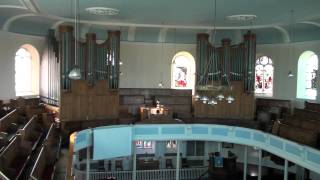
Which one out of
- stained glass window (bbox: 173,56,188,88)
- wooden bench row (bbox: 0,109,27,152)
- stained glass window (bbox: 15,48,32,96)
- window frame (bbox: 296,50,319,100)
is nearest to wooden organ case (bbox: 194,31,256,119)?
window frame (bbox: 296,50,319,100)

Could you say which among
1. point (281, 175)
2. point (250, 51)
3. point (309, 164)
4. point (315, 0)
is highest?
point (315, 0)

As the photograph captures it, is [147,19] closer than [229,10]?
No

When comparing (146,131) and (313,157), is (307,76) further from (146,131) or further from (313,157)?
(146,131)

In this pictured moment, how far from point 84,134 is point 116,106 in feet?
10.3

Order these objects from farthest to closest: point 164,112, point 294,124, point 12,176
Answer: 1. point 164,112
2. point 294,124
3. point 12,176

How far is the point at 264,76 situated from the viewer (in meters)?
22.1

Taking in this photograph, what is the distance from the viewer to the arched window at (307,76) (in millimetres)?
20094

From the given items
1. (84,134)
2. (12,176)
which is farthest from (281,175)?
(12,176)

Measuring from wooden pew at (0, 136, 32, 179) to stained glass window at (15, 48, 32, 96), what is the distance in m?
7.84

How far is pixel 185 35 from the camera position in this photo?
866 inches

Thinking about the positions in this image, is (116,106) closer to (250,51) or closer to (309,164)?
(250,51)

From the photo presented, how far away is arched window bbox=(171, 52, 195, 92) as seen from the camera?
74.6 ft

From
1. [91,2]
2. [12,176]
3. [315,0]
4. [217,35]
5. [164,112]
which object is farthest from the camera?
[217,35]

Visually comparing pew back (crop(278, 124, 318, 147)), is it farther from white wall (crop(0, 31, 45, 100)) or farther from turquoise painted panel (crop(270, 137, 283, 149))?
white wall (crop(0, 31, 45, 100))
